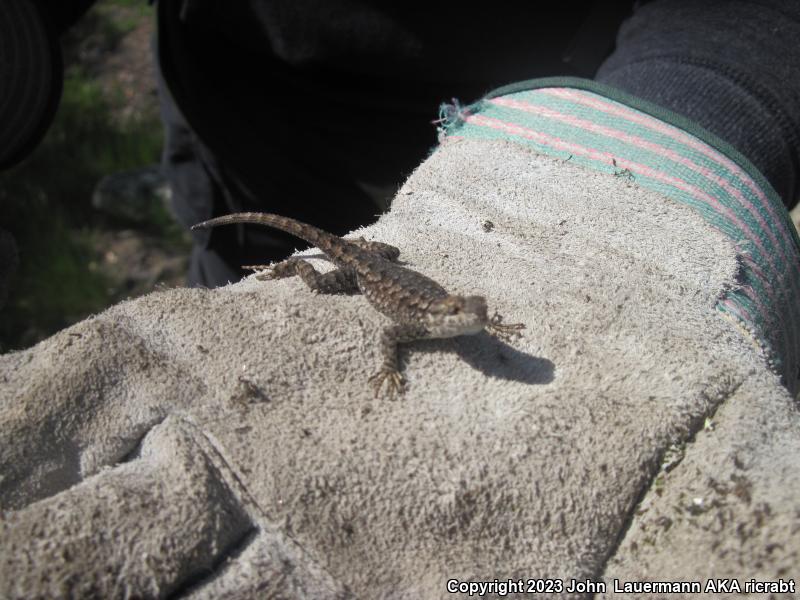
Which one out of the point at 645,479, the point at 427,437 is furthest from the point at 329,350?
the point at 645,479

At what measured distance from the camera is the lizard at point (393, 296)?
2.29 meters

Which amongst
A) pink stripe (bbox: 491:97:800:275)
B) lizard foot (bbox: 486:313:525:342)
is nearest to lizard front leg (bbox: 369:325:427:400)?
lizard foot (bbox: 486:313:525:342)

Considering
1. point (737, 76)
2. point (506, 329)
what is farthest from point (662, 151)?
point (506, 329)

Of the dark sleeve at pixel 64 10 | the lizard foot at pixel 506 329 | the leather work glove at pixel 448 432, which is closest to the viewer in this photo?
the leather work glove at pixel 448 432

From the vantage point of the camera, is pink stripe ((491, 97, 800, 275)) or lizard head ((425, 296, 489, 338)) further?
pink stripe ((491, 97, 800, 275))

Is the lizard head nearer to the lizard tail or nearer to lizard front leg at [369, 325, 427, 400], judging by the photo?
lizard front leg at [369, 325, 427, 400]

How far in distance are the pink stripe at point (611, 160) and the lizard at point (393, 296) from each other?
2.72ft

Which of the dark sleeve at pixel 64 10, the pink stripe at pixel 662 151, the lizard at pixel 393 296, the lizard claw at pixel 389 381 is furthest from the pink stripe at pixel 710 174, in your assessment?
the dark sleeve at pixel 64 10

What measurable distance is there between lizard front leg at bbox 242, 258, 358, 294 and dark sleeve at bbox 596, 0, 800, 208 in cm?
174

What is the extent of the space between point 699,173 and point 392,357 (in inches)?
62.3

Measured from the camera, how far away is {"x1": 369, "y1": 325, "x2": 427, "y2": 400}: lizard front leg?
7.33 ft

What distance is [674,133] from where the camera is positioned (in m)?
2.78

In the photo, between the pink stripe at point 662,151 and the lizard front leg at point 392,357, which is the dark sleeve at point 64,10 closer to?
the pink stripe at point 662,151

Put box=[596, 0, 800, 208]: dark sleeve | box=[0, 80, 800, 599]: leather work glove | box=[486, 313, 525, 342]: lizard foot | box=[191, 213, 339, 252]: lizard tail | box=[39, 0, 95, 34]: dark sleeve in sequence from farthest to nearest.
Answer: box=[39, 0, 95, 34]: dark sleeve, box=[191, 213, 339, 252]: lizard tail, box=[596, 0, 800, 208]: dark sleeve, box=[486, 313, 525, 342]: lizard foot, box=[0, 80, 800, 599]: leather work glove
